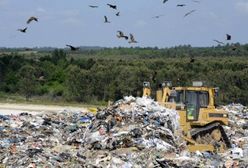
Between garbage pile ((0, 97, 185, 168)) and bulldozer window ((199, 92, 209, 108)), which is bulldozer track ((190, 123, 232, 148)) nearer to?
garbage pile ((0, 97, 185, 168))

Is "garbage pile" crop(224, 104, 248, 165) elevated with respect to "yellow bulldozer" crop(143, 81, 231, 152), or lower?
lower

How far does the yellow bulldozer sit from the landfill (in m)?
0.32

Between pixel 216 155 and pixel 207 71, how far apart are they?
29890 millimetres

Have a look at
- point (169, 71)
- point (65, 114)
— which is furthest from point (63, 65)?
point (65, 114)

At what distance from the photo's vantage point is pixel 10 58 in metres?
51.1

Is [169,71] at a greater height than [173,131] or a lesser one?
greater

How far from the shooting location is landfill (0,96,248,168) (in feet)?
35.3

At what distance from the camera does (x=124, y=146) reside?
37.9 feet

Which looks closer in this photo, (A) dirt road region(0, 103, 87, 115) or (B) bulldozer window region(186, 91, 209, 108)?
(B) bulldozer window region(186, 91, 209, 108)

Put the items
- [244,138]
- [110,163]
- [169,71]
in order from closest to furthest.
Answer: [110,163], [244,138], [169,71]

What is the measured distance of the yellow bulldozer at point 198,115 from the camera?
12586mm

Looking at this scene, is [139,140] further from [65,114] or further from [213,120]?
[65,114]

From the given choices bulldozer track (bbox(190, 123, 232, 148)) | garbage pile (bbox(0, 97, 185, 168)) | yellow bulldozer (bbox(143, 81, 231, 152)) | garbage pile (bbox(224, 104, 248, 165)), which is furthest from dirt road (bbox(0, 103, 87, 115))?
bulldozer track (bbox(190, 123, 232, 148))

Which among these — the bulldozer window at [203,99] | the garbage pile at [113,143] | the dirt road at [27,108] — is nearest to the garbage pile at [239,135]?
the bulldozer window at [203,99]
